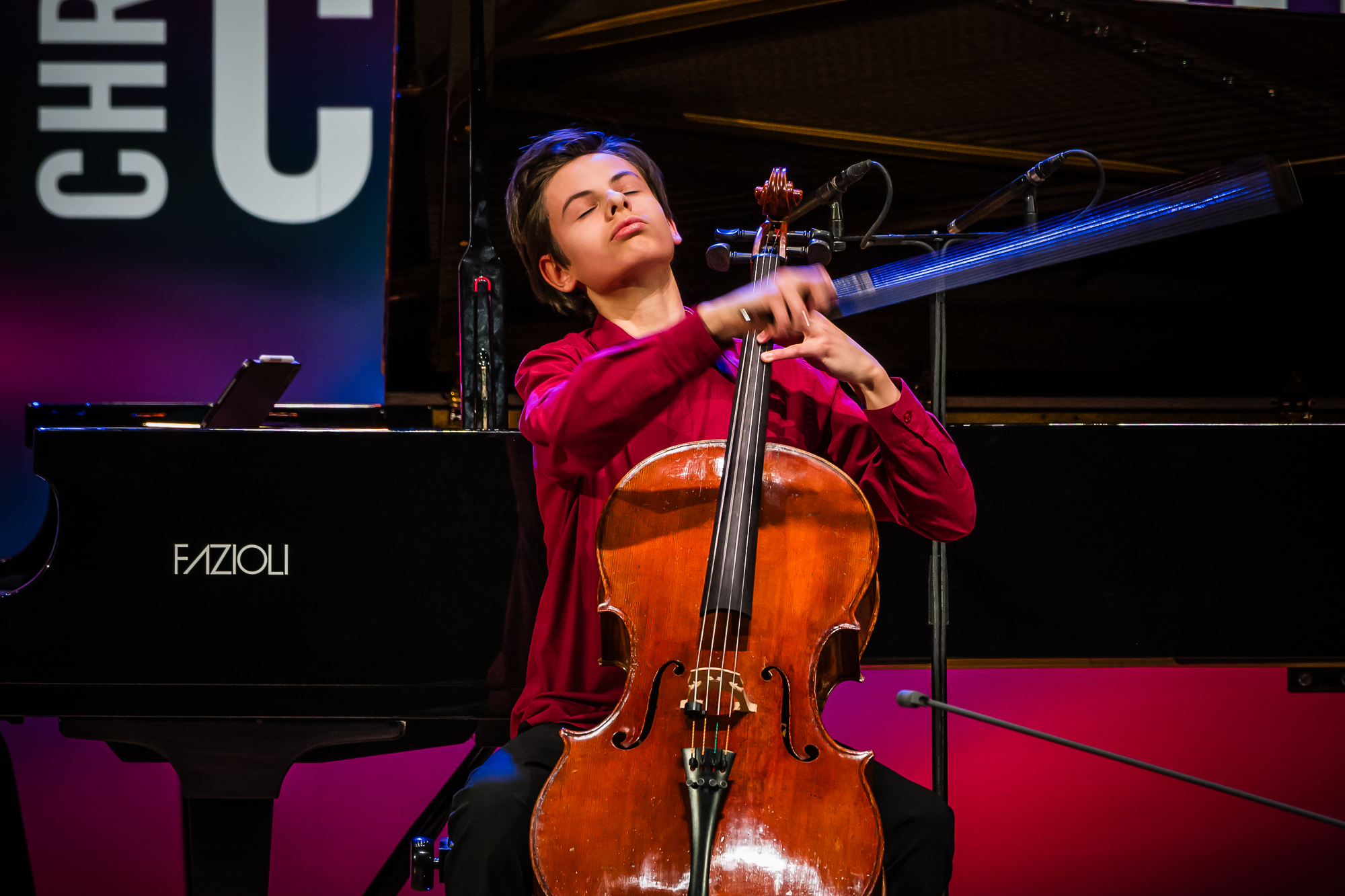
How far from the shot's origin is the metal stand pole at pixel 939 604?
1.80 metres

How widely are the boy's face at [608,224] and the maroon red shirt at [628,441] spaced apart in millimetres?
102

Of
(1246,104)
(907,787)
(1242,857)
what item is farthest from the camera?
(1242,857)

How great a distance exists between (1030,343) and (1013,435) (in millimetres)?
758

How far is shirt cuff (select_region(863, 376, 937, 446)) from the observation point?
5.26ft

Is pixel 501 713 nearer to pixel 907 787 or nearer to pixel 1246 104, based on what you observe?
pixel 907 787

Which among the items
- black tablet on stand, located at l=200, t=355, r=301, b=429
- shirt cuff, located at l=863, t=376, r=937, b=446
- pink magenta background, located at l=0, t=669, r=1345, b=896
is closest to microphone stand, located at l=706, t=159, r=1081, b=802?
shirt cuff, located at l=863, t=376, r=937, b=446

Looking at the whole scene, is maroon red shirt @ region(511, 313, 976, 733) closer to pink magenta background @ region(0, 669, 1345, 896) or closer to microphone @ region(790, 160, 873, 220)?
microphone @ region(790, 160, 873, 220)

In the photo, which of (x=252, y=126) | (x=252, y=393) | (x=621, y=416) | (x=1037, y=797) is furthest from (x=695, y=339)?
(x=252, y=126)

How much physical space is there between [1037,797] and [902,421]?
6.48ft

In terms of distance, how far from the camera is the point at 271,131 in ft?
11.7

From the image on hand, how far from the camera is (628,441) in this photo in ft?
5.15

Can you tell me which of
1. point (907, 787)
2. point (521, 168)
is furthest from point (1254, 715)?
point (521, 168)

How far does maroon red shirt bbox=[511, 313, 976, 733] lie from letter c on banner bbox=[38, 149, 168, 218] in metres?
2.38

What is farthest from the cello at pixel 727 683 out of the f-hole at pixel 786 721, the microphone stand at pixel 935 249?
the microphone stand at pixel 935 249
